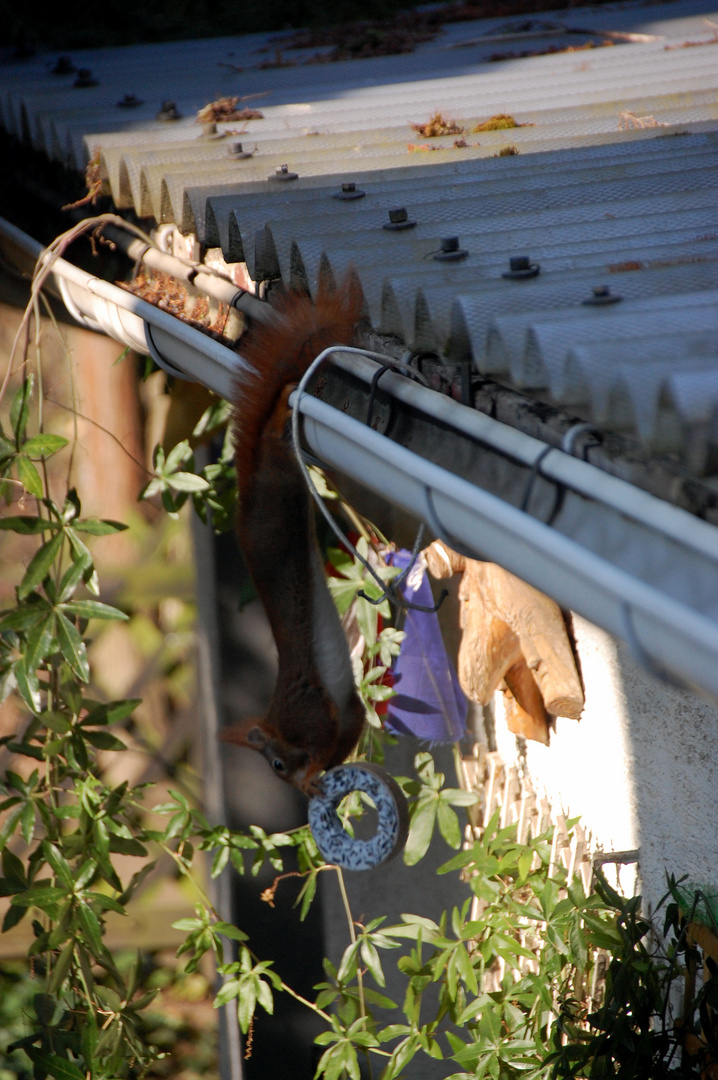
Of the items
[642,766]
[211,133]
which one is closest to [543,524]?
[642,766]

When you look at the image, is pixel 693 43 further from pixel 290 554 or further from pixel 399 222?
pixel 290 554

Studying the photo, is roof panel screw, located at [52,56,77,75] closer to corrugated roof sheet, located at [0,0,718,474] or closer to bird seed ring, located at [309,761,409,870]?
corrugated roof sheet, located at [0,0,718,474]

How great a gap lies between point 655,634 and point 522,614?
1.58m

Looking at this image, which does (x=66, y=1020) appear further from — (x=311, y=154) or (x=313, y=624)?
(x=311, y=154)

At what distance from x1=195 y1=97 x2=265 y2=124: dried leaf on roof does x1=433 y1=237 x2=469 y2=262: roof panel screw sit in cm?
178

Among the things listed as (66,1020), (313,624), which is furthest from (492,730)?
(313,624)

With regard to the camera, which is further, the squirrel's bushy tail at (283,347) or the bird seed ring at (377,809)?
the bird seed ring at (377,809)

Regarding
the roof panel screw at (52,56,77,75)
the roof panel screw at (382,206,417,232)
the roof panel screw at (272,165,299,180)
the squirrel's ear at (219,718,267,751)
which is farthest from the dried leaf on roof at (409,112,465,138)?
the roof panel screw at (52,56,77,75)

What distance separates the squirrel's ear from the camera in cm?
207

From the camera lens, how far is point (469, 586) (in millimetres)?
2758

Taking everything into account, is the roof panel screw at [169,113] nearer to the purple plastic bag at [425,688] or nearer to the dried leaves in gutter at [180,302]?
the dried leaves in gutter at [180,302]

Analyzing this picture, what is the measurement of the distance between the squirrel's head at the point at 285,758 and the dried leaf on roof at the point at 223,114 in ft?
6.85

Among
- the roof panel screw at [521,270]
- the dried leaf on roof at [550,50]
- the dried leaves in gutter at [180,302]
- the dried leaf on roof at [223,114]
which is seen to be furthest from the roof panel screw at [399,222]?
the dried leaf on roof at [550,50]

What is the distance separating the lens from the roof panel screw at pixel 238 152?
2770 mm
